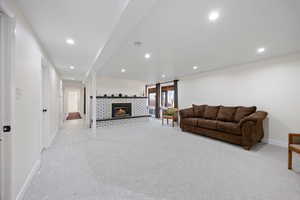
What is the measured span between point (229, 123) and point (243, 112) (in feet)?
2.06

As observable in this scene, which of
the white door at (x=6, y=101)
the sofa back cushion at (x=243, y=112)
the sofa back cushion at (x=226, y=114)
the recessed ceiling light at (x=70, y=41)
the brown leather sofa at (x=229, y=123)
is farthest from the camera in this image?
the sofa back cushion at (x=226, y=114)

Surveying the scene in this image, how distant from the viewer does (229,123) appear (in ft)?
10.3

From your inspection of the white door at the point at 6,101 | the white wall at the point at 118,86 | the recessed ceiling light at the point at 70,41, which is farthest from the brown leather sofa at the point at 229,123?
the white door at the point at 6,101

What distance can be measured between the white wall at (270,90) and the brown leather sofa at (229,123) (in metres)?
0.32

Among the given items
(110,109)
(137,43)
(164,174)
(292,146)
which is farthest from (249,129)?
(110,109)

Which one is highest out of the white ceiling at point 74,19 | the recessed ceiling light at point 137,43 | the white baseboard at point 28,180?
the recessed ceiling light at point 137,43

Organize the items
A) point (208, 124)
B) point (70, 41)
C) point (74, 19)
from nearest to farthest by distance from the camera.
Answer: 1. point (74, 19)
2. point (70, 41)
3. point (208, 124)

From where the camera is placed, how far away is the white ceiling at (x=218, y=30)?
1418 mm

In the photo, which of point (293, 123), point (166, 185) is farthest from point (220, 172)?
point (293, 123)

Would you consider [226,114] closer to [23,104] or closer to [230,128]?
[230,128]

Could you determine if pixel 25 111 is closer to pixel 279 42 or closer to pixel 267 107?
pixel 279 42

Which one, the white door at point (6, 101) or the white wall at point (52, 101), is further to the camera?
the white wall at point (52, 101)

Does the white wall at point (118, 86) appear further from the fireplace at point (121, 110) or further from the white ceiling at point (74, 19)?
the white ceiling at point (74, 19)

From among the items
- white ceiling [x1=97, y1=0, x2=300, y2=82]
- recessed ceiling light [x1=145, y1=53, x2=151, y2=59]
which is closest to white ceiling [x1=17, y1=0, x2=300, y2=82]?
white ceiling [x1=97, y1=0, x2=300, y2=82]
